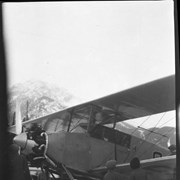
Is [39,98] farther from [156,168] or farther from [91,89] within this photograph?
[156,168]

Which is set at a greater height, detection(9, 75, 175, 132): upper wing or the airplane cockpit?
detection(9, 75, 175, 132): upper wing

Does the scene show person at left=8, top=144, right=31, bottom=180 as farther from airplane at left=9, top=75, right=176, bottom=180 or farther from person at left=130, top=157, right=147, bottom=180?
person at left=130, top=157, right=147, bottom=180

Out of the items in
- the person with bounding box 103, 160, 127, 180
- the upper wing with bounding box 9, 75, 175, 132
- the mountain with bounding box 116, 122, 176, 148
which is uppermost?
the upper wing with bounding box 9, 75, 175, 132

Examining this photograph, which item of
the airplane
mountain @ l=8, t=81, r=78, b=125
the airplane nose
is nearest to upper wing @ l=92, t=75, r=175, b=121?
the airplane

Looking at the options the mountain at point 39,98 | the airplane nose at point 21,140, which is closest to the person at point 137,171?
the mountain at point 39,98

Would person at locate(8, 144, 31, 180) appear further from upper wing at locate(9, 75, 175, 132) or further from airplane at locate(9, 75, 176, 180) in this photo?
upper wing at locate(9, 75, 175, 132)

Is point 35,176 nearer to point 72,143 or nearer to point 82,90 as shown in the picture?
point 72,143

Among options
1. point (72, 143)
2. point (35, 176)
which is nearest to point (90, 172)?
point (72, 143)

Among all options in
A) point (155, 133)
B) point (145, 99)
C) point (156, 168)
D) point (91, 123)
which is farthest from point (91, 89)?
point (156, 168)
